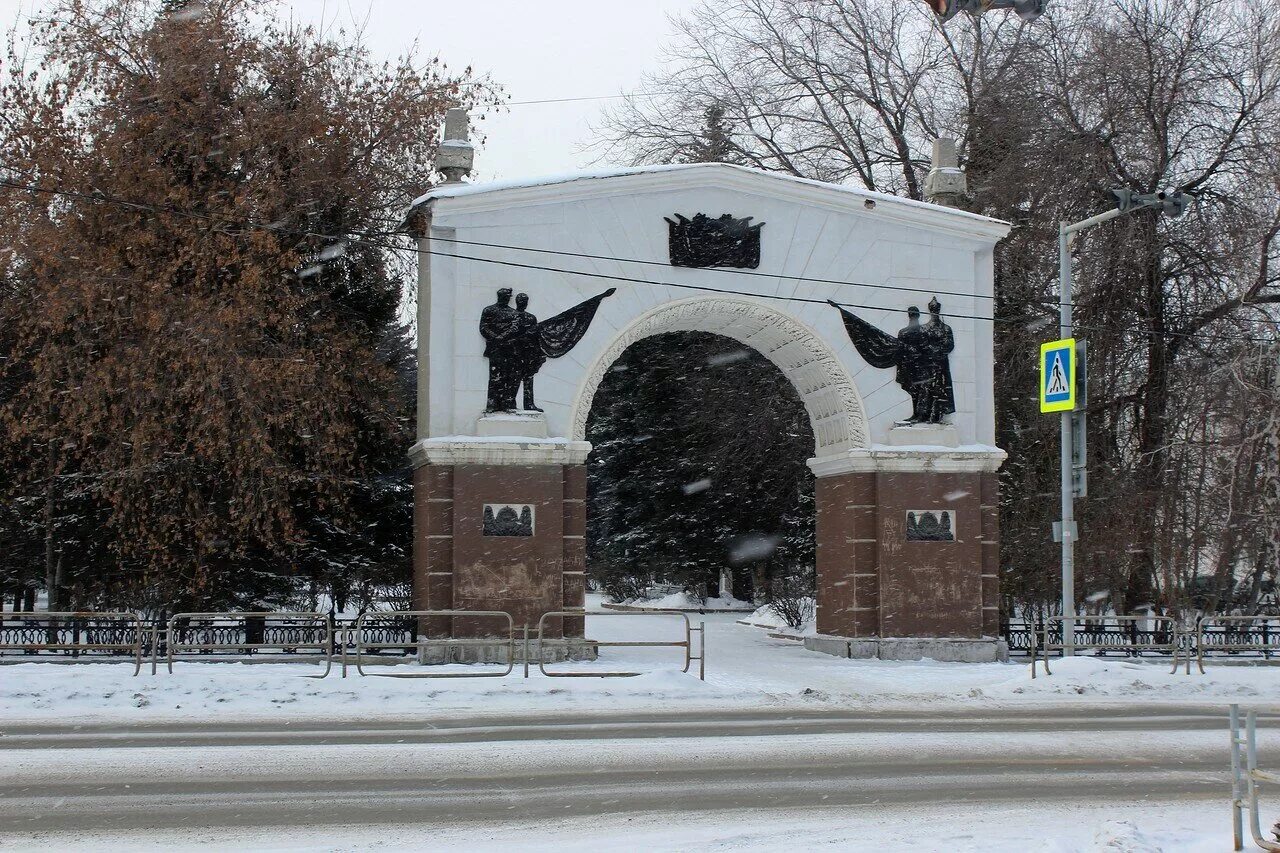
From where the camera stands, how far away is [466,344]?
2067 centimetres

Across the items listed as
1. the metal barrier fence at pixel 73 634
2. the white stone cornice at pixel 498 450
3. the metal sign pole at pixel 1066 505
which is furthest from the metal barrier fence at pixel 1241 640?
the metal barrier fence at pixel 73 634

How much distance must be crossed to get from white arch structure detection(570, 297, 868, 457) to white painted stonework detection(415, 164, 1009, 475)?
0.04 m

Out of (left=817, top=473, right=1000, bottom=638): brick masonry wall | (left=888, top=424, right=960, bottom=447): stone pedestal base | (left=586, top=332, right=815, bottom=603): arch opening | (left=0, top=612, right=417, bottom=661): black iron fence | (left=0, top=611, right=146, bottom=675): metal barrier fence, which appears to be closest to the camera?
(left=0, top=611, right=146, bottom=675): metal barrier fence

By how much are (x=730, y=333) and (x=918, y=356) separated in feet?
10.9

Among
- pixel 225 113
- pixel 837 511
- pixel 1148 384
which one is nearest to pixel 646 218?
pixel 837 511

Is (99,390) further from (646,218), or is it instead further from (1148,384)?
(1148,384)

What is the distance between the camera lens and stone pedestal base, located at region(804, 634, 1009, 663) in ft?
71.4

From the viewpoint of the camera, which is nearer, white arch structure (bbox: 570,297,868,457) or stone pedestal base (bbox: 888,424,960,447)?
white arch structure (bbox: 570,297,868,457)

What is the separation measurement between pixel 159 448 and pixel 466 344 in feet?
18.8

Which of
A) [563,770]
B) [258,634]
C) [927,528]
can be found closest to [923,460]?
[927,528]

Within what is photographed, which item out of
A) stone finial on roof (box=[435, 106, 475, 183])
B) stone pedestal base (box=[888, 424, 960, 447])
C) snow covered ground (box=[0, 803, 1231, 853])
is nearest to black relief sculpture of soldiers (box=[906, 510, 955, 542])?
stone pedestal base (box=[888, 424, 960, 447])

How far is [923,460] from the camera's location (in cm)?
2211

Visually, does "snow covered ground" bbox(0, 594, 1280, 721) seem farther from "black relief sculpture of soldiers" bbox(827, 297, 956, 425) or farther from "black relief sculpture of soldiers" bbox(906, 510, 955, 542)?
"black relief sculpture of soldiers" bbox(827, 297, 956, 425)

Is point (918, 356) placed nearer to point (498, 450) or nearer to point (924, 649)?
point (924, 649)
